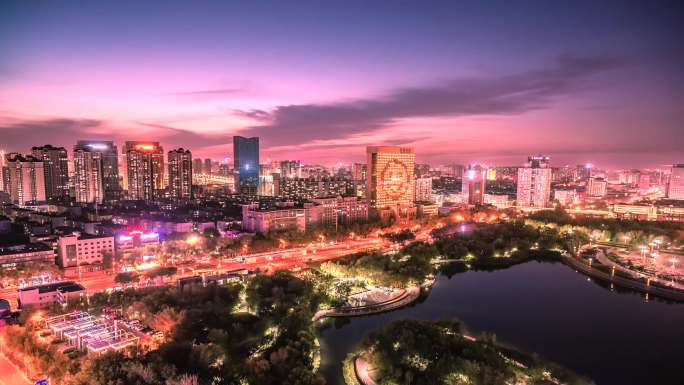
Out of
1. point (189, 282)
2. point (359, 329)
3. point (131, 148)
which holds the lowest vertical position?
point (359, 329)

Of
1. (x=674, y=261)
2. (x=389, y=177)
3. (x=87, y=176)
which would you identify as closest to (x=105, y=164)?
(x=87, y=176)

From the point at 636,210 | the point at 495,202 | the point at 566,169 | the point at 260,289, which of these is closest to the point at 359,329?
the point at 260,289

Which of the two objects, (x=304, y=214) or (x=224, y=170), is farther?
(x=224, y=170)

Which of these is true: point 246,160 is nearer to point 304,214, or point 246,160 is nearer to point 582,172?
point 304,214

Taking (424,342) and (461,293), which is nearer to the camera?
(424,342)

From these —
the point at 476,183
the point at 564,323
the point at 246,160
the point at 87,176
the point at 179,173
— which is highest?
the point at 246,160

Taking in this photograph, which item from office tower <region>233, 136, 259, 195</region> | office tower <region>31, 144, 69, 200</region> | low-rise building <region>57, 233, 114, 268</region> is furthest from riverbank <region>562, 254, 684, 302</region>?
office tower <region>233, 136, 259, 195</region>

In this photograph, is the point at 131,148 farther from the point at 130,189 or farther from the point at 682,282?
the point at 682,282
